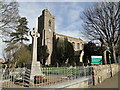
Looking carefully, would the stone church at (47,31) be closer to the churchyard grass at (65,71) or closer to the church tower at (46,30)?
the church tower at (46,30)

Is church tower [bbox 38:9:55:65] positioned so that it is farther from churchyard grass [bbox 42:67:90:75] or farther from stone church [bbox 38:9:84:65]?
churchyard grass [bbox 42:67:90:75]

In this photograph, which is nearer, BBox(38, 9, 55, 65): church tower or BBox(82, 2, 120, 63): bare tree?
BBox(82, 2, 120, 63): bare tree

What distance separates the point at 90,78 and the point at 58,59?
27260 millimetres

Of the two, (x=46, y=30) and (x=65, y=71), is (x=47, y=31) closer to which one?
(x=46, y=30)

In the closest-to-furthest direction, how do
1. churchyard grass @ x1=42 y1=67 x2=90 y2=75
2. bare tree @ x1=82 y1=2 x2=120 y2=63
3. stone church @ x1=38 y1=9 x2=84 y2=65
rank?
churchyard grass @ x1=42 y1=67 x2=90 y2=75 < bare tree @ x1=82 y1=2 x2=120 y2=63 < stone church @ x1=38 y1=9 x2=84 y2=65

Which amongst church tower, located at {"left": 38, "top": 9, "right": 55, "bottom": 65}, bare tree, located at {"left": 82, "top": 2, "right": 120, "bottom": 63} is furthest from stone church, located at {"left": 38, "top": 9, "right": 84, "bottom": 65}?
bare tree, located at {"left": 82, "top": 2, "right": 120, "bottom": 63}

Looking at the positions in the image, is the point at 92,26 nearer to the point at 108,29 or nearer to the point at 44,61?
the point at 108,29

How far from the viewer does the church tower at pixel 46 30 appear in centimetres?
3900

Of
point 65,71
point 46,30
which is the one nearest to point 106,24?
point 65,71

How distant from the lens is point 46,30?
130 ft

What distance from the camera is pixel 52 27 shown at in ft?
141

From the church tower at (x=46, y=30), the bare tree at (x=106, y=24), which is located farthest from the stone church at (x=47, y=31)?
the bare tree at (x=106, y=24)

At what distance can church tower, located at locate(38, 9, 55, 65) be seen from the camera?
128 ft

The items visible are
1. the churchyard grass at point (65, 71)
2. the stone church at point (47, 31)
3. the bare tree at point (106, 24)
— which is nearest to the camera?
the churchyard grass at point (65, 71)
